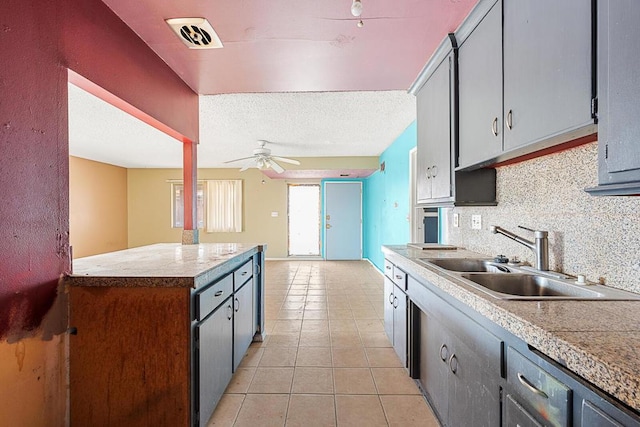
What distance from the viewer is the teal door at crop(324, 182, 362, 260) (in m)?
7.76

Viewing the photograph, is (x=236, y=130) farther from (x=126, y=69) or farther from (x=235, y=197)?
(x=235, y=197)

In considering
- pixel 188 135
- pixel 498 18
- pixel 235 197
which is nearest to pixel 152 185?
pixel 235 197

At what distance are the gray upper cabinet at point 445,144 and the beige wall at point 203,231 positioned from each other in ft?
19.2

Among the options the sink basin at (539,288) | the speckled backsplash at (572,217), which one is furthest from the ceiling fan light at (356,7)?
the sink basin at (539,288)

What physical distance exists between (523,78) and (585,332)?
40.2 inches

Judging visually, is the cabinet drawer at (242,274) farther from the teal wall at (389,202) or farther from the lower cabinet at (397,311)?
the teal wall at (389,202)

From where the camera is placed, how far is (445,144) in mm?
2086

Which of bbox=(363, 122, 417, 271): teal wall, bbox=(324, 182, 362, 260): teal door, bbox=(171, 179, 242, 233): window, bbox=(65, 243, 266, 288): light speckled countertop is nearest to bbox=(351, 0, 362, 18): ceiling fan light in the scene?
bbox=(65, 243, 266, 288): light speckled countertop

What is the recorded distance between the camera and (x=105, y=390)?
1.40 m

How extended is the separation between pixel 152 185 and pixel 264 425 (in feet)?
25.1

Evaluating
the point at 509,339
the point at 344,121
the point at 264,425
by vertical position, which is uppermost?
the point at 344,121

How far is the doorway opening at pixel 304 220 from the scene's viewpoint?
26.5ft

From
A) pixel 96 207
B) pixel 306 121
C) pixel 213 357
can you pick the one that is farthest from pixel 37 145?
pixel 96 207

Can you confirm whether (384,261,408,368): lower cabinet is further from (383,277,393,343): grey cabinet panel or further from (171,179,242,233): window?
(171,179,242,233): window
